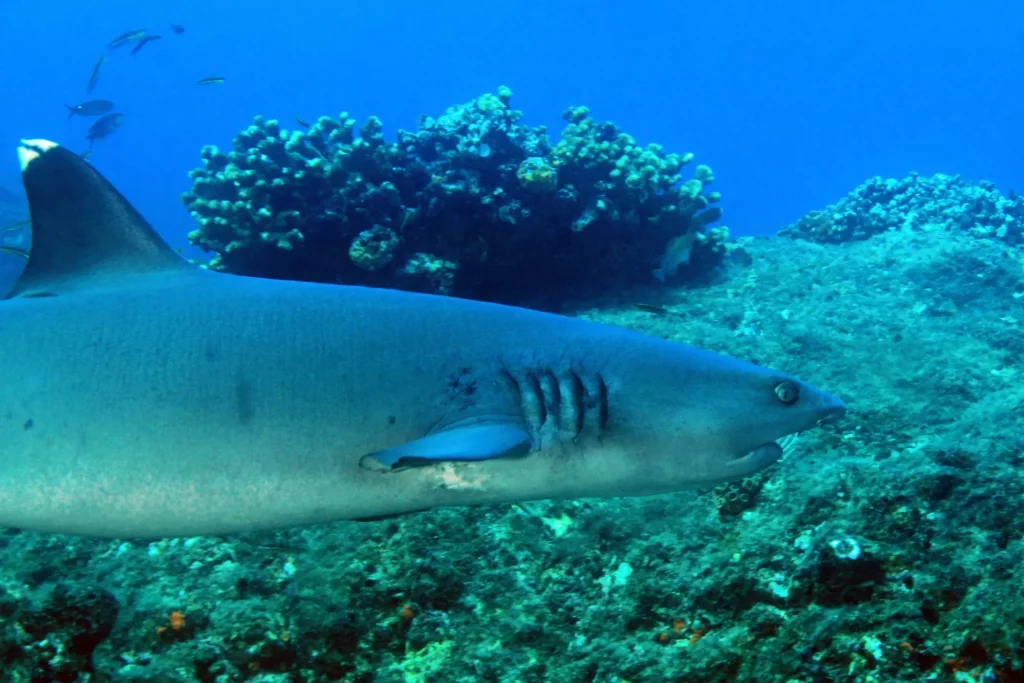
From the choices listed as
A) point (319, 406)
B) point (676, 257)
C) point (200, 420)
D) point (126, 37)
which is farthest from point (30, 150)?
point (126, 37)

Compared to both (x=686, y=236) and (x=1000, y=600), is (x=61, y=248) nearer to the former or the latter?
(x=1000, y=600)

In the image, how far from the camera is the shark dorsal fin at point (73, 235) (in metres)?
2.51

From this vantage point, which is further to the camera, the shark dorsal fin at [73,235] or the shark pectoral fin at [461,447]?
the shark dorsal fin at [73,235]

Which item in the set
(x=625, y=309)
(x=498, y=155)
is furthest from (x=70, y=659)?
(x=498, y=155)

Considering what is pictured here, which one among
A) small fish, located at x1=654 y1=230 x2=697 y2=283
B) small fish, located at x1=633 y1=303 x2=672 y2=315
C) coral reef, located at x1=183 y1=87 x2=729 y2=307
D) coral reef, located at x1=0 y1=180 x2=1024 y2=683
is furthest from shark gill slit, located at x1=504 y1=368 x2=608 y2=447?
small fish, located at x1=654 y1=230 x2=697 y2=283

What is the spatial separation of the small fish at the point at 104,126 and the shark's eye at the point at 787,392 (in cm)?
1860

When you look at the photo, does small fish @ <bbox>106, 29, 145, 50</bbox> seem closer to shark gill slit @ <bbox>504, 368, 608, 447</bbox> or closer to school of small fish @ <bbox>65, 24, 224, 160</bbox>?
school of small fish @ <bbox>65, 24, 224, 160</bbox>

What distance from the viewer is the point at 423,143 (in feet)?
25.7

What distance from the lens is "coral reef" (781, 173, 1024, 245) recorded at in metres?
10.2

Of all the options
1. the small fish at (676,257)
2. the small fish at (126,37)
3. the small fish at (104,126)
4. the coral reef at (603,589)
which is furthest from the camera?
the small fish at (104,126)

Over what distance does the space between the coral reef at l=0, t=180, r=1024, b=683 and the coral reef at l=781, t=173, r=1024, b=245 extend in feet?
24.6

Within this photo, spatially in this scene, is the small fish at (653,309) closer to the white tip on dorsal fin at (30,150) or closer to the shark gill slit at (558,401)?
the shark gill slit at (558,401)

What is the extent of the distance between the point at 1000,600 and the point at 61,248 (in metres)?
3.56

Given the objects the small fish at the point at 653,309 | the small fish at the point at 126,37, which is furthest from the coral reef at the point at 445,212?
the small fish at the point at 126,37
